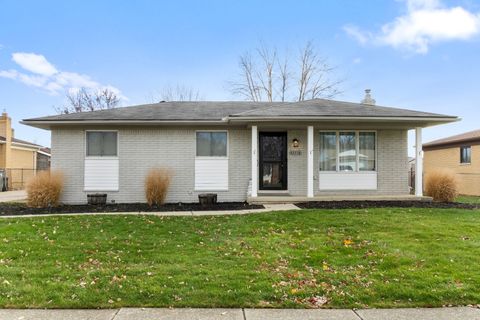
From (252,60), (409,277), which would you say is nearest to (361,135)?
(409,277)

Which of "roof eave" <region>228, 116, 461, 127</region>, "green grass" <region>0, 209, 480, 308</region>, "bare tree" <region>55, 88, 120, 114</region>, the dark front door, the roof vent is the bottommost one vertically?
"green grass" <region>0, 209, 480, 308</region>

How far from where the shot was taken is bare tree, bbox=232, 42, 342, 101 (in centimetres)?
3269

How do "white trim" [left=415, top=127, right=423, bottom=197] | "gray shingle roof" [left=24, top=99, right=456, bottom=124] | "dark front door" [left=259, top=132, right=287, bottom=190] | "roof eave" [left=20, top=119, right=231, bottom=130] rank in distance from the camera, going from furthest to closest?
"dark front door" [left=259, top=132, right=287, bottom=190] → "white trim" [left=415, top=127, right=423, bottom=197] → "roof eave" [left=20, top=119, right=231, bottom=130] → "gray shingle roof" [left=24, top=99, right=456, bottom=124]

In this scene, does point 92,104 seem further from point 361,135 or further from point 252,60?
point 361,135

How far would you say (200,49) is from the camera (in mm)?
22203

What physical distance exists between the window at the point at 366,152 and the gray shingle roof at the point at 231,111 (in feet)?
3.51

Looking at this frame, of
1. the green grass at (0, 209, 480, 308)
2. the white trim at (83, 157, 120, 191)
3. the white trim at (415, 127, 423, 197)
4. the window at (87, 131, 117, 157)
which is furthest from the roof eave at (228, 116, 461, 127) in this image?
the white trim at (83, 157, 120, 191)

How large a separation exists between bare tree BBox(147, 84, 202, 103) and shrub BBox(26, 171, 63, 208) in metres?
23.1

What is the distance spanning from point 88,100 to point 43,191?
27.8 metres

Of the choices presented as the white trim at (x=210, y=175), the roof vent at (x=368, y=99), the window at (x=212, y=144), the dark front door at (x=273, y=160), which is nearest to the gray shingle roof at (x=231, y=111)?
the window at (x=212, y=144)

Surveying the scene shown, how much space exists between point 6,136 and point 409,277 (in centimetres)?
2818

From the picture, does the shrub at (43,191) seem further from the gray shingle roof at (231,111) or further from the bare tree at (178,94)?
the bare tree at (178,94)

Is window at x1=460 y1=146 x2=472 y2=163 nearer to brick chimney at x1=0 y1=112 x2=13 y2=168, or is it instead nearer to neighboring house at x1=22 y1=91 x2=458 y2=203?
neighboring house at x1=22 y1=91 x2=458 y2=203

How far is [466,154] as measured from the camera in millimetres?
22141
